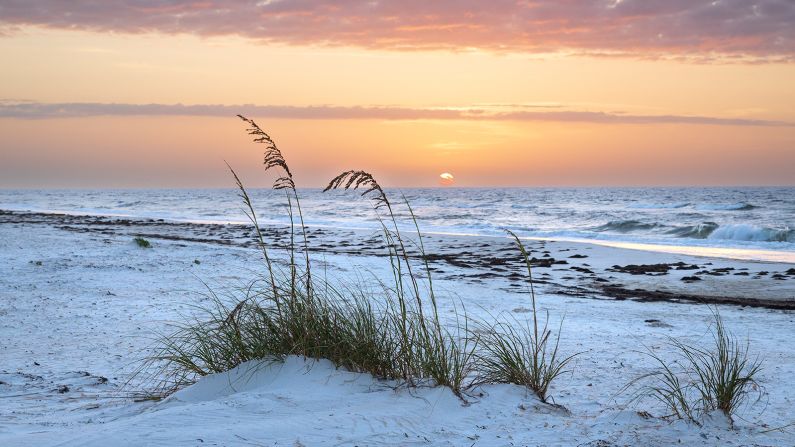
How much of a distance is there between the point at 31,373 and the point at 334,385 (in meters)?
2.82

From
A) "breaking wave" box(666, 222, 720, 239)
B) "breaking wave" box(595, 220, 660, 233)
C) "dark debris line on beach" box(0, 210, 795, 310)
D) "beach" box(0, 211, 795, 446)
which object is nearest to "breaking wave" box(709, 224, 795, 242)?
"breaking wave" box(666, 222, 720, 239)

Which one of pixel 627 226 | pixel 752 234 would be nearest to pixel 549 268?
pixel 752 234

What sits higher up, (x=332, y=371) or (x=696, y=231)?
(x=332, y=371)

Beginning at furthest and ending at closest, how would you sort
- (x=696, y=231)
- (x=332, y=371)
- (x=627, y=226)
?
(x=627, y=226) → (x=696, y=231) → (x=332, y=371)

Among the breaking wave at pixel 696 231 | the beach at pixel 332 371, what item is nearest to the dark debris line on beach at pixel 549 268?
the beach at pixel 332 371

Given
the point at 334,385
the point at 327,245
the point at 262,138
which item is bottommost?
the point at 327,245

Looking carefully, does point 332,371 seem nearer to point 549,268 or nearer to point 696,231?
point 549,268

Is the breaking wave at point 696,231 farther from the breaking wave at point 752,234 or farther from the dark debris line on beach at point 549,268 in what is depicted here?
the dark debris line on beach at point 549,268

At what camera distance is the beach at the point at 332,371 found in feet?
12.1

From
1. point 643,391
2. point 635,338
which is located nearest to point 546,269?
point 635,338

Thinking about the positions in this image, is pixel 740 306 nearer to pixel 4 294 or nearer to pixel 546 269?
pixel 546 269

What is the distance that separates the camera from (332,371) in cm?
446

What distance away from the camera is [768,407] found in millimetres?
4617

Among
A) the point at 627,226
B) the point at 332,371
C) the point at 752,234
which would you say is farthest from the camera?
the point at 627,226
